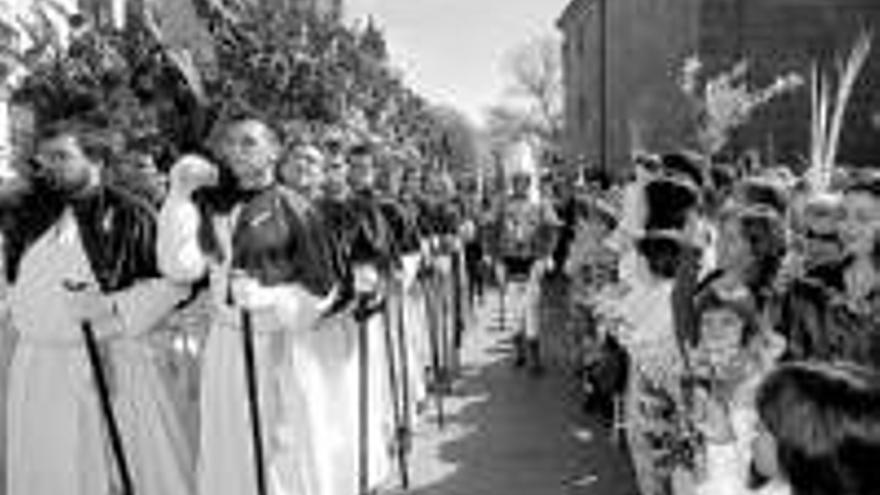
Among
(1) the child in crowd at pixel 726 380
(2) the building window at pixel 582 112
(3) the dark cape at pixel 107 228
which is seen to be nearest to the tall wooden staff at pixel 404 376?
(3) the dark cape at pixel 107 228

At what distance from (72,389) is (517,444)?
14.7 feet

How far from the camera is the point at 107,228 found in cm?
746

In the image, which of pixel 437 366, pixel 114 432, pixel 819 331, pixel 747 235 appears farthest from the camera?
pixel 437 366

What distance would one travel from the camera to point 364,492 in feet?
29.3

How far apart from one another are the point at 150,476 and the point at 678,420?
8.01 feet

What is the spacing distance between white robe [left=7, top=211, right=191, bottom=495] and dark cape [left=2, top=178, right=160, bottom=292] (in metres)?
0.05

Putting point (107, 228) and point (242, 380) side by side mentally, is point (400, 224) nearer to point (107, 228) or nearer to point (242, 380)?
point (242, 380)

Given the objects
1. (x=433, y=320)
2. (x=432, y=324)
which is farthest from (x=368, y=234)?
(x=433, y=320)

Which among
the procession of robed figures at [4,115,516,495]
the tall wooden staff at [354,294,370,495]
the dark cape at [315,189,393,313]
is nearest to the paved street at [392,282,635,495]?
the tall wooden staff at [354,294,370,495]

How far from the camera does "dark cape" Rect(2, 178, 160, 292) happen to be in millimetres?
7441

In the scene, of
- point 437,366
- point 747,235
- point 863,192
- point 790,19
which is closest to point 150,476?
point 747,235

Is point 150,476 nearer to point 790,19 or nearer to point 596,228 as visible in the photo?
point 596,228

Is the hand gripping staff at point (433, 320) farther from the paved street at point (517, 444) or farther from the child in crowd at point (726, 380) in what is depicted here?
the child in crowd at point (726, 380)

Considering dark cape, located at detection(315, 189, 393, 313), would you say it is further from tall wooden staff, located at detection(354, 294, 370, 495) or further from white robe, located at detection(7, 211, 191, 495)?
white robe, located at detection(7, 211, 191, 495)
